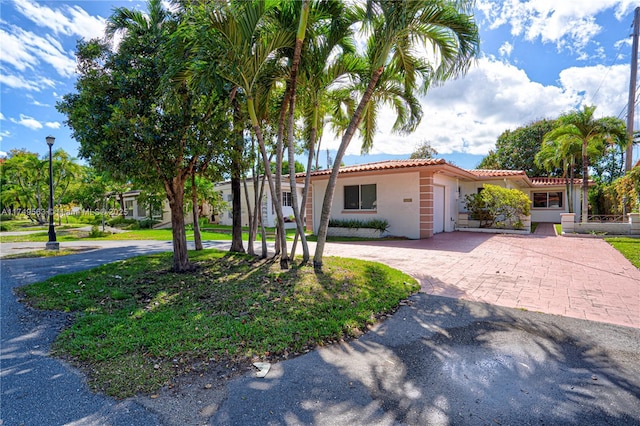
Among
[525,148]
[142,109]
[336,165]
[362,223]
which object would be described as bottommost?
[362,223]

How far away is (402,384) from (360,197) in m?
12.5

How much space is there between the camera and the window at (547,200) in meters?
22.5

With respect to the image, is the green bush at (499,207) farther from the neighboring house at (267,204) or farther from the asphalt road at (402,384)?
the asphalt road at (402,384)

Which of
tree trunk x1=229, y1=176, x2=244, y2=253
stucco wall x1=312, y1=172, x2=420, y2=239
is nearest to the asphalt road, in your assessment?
tree trunk x1=229, y1=176, x2=244, y2=253

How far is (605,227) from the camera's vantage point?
13.6 metres

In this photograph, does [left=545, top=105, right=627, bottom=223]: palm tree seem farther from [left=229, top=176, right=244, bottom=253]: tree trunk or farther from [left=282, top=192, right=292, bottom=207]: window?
[left=282, top=192, right=292, bottom=207]: window

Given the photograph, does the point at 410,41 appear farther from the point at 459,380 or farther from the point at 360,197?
the point at 360,197

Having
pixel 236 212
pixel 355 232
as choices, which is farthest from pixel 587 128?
pixel 236 212

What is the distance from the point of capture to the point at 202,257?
29.0 ft

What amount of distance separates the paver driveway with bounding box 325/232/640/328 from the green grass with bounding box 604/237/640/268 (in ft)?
0.68

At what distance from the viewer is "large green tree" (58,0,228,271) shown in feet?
18.0

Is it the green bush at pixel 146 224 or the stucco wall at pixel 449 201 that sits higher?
the stucco wall at pixel 449 201

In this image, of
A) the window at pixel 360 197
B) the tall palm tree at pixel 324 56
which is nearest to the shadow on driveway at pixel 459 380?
the tall palm tree at pixel 324 56

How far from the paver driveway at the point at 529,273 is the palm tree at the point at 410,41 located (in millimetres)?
3042
